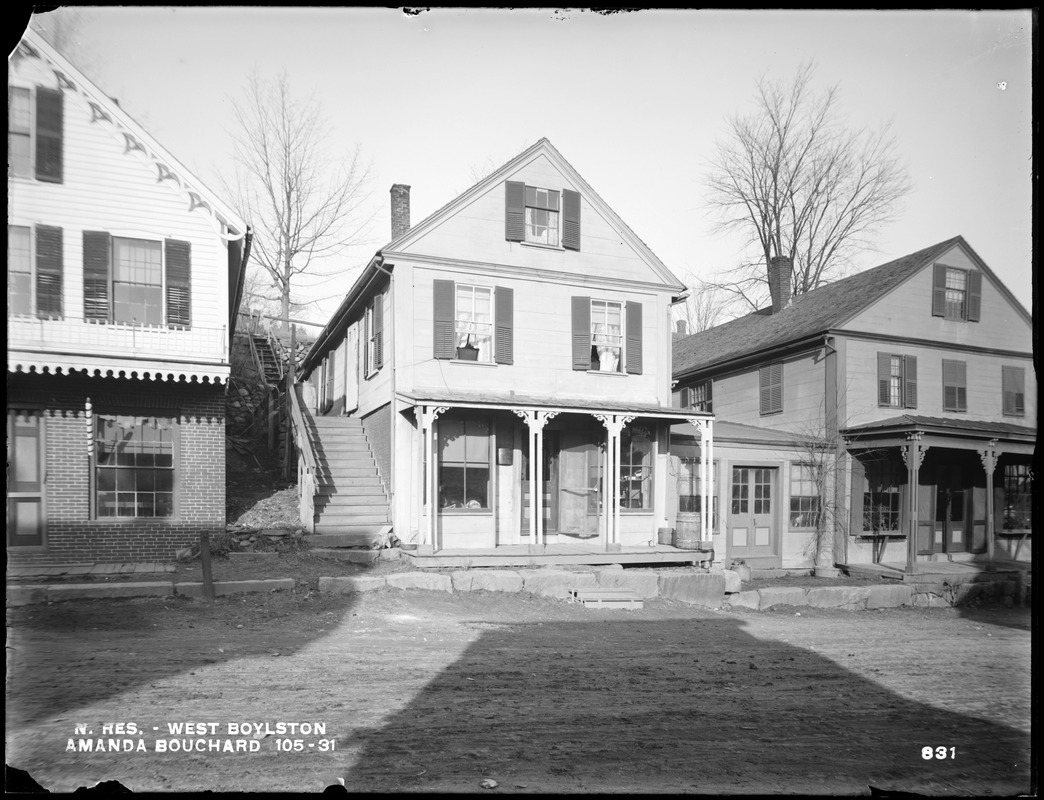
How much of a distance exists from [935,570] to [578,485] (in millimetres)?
9549

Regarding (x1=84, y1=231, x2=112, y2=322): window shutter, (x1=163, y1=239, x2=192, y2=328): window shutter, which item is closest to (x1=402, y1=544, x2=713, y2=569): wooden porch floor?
(x1=163, y1=239, x2=192, y2=328): window shutter

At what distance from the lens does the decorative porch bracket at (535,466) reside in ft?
46.4

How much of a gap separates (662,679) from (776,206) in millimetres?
31011

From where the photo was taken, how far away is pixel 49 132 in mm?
11797

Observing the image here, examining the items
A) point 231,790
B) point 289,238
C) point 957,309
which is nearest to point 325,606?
point 231,790

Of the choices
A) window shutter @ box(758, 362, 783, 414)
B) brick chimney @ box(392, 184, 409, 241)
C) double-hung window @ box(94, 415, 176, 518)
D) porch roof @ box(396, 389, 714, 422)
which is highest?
brick chimney @ box(392, 184, 409, 241)

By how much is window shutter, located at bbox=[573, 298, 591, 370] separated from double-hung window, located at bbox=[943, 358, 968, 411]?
10871 mm

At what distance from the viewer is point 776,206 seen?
33.8m

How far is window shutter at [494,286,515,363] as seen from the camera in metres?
15.0

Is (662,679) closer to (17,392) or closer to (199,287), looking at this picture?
(199,287)

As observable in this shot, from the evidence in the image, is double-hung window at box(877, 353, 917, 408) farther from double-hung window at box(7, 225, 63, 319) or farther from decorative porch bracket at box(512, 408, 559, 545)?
double-hung window at box(7, 225, 63, 319)

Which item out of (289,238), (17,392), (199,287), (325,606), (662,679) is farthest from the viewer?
(289,238)

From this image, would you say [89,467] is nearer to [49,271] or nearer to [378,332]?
[49,271]

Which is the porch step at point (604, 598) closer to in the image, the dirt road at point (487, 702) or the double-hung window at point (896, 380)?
the dirt road at point (487, 702)
